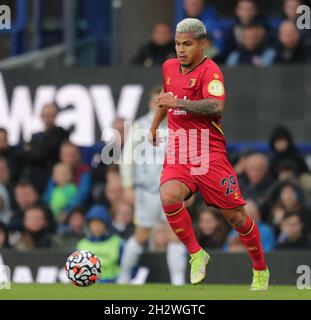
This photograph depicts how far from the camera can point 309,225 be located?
16516mm

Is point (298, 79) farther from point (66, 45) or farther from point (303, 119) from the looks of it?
point (66, 45)

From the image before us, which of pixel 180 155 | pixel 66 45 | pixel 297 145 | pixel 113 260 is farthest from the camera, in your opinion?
pixel 66 45

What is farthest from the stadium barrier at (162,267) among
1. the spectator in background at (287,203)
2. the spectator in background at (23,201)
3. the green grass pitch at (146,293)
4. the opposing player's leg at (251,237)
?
the opposing player's leg at (251,237)

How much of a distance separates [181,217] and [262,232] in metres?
4.38

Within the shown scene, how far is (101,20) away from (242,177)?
195 inches

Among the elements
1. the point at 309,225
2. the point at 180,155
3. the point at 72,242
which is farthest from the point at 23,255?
the point at 180,155

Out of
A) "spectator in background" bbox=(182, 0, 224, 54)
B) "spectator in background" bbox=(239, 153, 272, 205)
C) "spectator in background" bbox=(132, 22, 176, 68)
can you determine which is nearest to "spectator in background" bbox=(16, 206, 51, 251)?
"spectator in background" bbox=(239, 153, 272, 205)

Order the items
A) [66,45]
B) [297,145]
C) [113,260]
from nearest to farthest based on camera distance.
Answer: [113,260]
[297,145]
[66,45]

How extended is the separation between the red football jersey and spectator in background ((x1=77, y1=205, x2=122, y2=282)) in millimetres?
4353

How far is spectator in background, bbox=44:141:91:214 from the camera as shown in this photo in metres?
18.1

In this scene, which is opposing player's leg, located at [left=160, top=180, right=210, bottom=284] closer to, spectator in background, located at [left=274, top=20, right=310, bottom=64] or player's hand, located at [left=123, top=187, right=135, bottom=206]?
player's hand, located at [left=123, top=187, right=135, bottom=206]

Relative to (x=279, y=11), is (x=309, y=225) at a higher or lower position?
lower
